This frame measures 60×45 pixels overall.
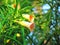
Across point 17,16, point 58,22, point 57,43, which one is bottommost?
point 57,43

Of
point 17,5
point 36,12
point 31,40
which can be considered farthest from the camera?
Answer: point 36,12

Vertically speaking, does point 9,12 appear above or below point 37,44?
above

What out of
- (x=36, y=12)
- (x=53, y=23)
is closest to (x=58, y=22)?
(x=53, y=23)

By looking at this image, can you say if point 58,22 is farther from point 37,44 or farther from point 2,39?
point 2,39

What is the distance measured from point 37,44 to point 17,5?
31cm

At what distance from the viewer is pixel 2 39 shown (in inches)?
42.1

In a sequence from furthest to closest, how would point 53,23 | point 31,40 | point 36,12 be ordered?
point 36,12, point 53,23, point 31,40

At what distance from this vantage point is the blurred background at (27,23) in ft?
3.29

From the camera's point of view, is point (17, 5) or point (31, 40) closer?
point (17, 5)

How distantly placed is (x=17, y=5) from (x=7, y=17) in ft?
0.24

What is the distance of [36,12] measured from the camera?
1.40 metres

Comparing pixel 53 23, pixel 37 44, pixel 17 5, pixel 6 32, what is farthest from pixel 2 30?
pixel 53 23

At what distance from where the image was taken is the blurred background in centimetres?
100

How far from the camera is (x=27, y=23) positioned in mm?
960
